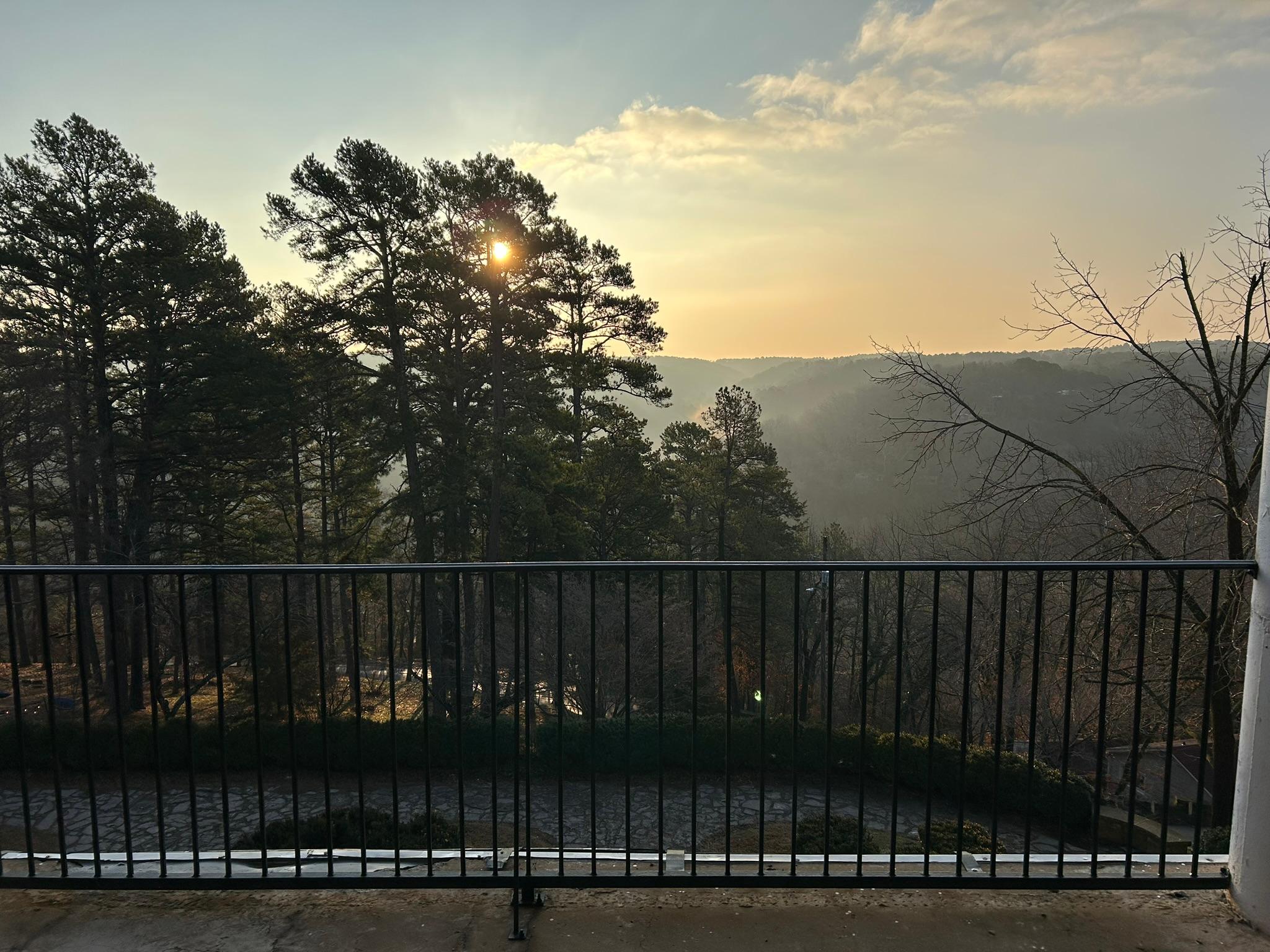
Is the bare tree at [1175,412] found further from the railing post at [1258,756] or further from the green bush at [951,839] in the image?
the railing post at [1258,756]

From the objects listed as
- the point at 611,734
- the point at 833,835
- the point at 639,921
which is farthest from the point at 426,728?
the point at 611,734

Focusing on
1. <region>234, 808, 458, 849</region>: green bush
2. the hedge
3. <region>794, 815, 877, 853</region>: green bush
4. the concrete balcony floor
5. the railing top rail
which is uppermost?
the railing top rail

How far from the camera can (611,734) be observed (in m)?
15.9

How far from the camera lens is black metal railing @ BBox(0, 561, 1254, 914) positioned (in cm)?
252

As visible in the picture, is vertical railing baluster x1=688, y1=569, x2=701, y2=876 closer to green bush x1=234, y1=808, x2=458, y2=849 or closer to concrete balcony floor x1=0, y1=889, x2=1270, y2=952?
concrete balcony floor x1=0, y1=889, x2=1270, y2=952

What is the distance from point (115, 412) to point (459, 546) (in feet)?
30.4

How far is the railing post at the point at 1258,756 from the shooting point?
2.37m

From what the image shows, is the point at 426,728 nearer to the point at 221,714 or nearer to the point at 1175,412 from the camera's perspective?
the point at 221,714

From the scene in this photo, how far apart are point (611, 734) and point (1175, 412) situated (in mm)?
11985

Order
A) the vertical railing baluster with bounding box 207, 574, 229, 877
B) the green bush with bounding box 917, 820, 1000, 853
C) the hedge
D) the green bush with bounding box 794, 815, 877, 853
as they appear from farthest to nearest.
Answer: the hedge, the green bush with bounding box 794, 815, 877, 853, the green bush with bounding box 917, 820, 1000, 853, the vertical railing baluster with bounding box 207, 574, 229, 877

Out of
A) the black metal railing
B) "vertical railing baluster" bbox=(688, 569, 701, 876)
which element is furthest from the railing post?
"vertical railing baluster" bbox=(688, 569, 701, 876)

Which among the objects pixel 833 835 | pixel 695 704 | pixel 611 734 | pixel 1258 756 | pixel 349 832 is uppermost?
pixel 695 704

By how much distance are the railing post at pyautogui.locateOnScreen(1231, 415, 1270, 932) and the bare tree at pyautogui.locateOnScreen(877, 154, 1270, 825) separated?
548 centimetres

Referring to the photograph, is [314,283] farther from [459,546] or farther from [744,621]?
[744,621]
